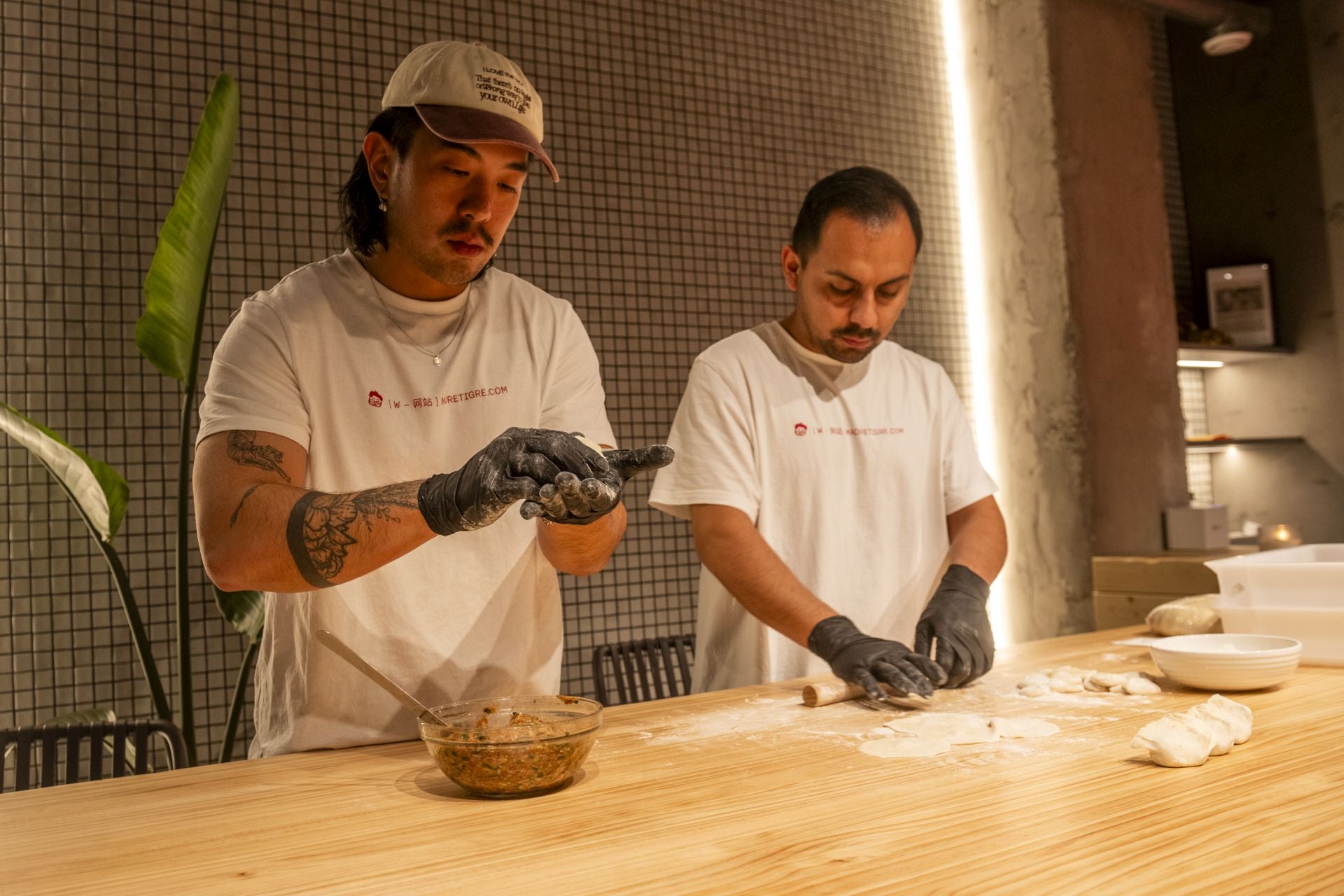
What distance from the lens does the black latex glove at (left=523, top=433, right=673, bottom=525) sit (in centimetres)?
114

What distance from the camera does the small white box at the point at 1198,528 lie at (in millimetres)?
3576

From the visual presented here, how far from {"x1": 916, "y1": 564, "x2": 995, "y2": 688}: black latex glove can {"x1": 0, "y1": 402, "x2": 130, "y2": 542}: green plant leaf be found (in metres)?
1.79

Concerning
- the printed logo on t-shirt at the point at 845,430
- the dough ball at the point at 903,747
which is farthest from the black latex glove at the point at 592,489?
the printed logo on t-shirt at the point at 845,430

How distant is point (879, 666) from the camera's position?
57.6 inches

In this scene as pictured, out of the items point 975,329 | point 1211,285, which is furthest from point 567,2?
point 1211,285

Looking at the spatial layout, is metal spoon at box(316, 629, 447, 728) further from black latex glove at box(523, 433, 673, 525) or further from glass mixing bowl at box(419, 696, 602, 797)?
black latex glove at box(523, 433, 673, 525)

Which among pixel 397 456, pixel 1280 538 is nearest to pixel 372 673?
pixel 397 456

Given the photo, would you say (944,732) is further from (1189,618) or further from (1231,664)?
(1189,618)

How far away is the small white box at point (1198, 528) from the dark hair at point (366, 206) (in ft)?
10.1

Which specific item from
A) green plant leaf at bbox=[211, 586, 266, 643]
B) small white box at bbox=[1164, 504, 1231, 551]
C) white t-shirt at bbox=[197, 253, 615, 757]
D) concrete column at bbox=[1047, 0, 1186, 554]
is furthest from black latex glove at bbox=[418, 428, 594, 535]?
small white box at bbox=[1164, 504, 1231, 551]

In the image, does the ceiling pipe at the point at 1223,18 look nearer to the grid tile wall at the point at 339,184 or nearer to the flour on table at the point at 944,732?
the grid tile wall at the point at 339,184

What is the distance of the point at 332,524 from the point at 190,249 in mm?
1441

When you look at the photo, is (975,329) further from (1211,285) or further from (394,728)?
(394,728)

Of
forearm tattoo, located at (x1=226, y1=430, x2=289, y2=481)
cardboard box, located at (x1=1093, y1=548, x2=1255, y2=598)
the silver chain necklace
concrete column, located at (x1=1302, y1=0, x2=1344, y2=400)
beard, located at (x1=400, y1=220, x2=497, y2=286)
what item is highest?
concrete column, located at (x1=1302, y1=0, x2=1344, y2=400)
